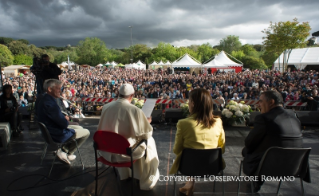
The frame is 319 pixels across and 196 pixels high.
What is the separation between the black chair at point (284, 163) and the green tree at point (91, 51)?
8206 cm

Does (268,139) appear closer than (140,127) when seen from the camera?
Yes

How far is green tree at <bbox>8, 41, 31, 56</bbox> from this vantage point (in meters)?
69.2

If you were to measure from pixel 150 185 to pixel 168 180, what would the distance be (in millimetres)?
362

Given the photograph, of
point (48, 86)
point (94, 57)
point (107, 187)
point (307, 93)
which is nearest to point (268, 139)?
point (107, 187)

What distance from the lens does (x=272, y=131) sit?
81.9 inches

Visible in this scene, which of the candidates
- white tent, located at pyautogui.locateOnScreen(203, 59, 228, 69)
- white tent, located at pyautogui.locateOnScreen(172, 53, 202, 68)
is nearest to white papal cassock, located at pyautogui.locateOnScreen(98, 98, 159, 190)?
white tent, located at pyautogui.locateOnScreen(203, 59, 228, 69)

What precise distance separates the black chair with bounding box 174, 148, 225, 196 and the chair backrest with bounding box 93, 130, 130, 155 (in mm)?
642

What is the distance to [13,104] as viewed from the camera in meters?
5.10

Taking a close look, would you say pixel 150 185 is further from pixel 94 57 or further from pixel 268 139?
pixel 94 57

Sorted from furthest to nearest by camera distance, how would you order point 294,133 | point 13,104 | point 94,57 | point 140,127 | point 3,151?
point 94,57
point 13,104
point 3,151
point 140,127
point 294,133

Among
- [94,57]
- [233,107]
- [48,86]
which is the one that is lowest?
[233,107]

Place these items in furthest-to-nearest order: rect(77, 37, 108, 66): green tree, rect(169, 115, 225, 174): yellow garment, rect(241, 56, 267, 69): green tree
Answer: rect(77, 37, 108, 66): green tree < rect(241, 56, 267, 69): green tree < rect(169, 115, 225, 174): yellow garment

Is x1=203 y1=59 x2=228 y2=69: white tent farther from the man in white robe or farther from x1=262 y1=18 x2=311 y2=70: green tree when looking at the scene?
the man in white robe

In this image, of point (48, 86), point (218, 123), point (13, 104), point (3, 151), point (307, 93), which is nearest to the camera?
point (218, 123)
